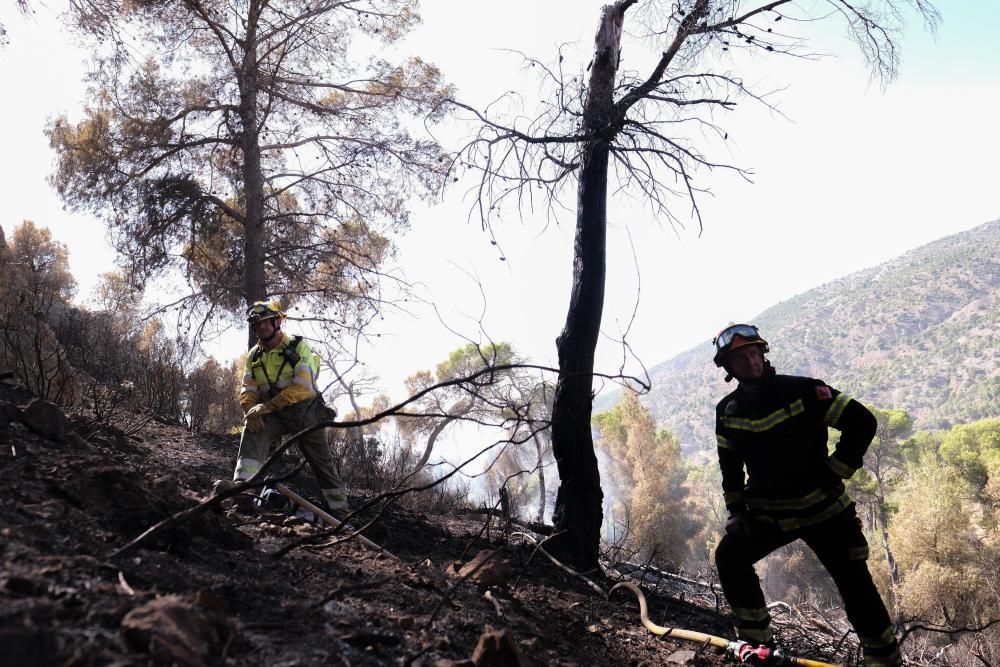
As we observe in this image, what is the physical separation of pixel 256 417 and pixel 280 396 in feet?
0.78

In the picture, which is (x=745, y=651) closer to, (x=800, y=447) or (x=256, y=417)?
(x=800, y=447)

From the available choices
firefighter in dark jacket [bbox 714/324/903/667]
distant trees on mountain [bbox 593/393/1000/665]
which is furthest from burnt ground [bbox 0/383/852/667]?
distant trees on mountain [bbox 593/393/1000/665]

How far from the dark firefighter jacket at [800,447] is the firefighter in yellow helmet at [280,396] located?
306 cm

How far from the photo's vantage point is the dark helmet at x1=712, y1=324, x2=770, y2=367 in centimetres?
327

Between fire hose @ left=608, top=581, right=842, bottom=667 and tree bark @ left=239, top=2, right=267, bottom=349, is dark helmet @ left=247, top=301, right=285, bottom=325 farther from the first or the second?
tree bark @ left=239, top=2, right=267, bottom=349

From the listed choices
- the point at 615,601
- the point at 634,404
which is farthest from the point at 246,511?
the point at 634,404

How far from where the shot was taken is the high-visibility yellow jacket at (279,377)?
4.79 metres

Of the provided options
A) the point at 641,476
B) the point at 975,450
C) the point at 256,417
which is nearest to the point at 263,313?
the point at 256,417

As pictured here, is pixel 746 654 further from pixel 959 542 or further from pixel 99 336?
pixel 959 542

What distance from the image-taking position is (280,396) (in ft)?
15.6

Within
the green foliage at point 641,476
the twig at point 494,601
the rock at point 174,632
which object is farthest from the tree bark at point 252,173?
the green foliage at point 641,476

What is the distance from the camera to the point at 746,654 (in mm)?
3094

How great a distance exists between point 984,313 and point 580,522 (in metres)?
211

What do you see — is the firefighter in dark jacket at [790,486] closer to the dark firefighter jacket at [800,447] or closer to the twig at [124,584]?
the dark firefighter jacket at [800,447]
